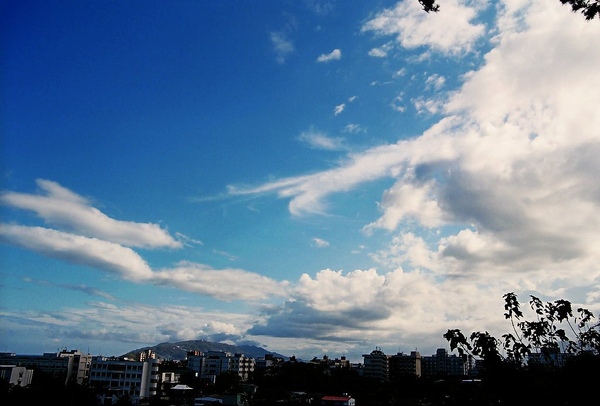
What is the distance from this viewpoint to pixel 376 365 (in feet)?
443

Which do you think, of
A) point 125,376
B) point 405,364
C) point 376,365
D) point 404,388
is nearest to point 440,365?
point 405,364

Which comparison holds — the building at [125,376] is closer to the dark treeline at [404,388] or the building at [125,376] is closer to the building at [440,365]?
the dark treeline at [404,388]

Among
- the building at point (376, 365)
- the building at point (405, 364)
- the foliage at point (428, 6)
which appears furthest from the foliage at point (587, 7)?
the building at point (405, 364)

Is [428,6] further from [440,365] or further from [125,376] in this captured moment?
[440,365]

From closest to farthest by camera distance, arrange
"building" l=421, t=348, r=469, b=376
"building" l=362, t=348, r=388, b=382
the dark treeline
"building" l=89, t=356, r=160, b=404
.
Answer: the dark treeline
"building" l=89, t=356, r=160, b=404
"building" l=362, t=348, r=388, b=382
"building" l=421, t=348, r=469, b=376

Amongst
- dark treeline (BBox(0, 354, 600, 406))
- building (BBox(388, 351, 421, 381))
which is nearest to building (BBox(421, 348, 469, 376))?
building (BBox(388, 351, 421, 381))

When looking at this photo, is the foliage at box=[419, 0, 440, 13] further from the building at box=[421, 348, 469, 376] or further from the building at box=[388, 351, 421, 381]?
the building at box=[421, 348, 469, 376]

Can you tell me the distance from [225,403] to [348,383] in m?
31.2

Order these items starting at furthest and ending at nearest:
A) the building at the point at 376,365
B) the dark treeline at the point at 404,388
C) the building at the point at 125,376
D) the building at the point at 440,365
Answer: the building at the point at 440,365 < the building at the point at 376,365 < the building at the point at 125,376 < the dark treeline at the point at 404,388

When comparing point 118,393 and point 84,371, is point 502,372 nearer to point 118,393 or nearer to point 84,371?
point 118,393

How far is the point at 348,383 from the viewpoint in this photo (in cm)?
8162

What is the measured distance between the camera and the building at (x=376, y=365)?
13400 centimetres

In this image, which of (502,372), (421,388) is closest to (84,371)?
(421,388)

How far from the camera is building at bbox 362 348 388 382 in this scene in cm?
13400
